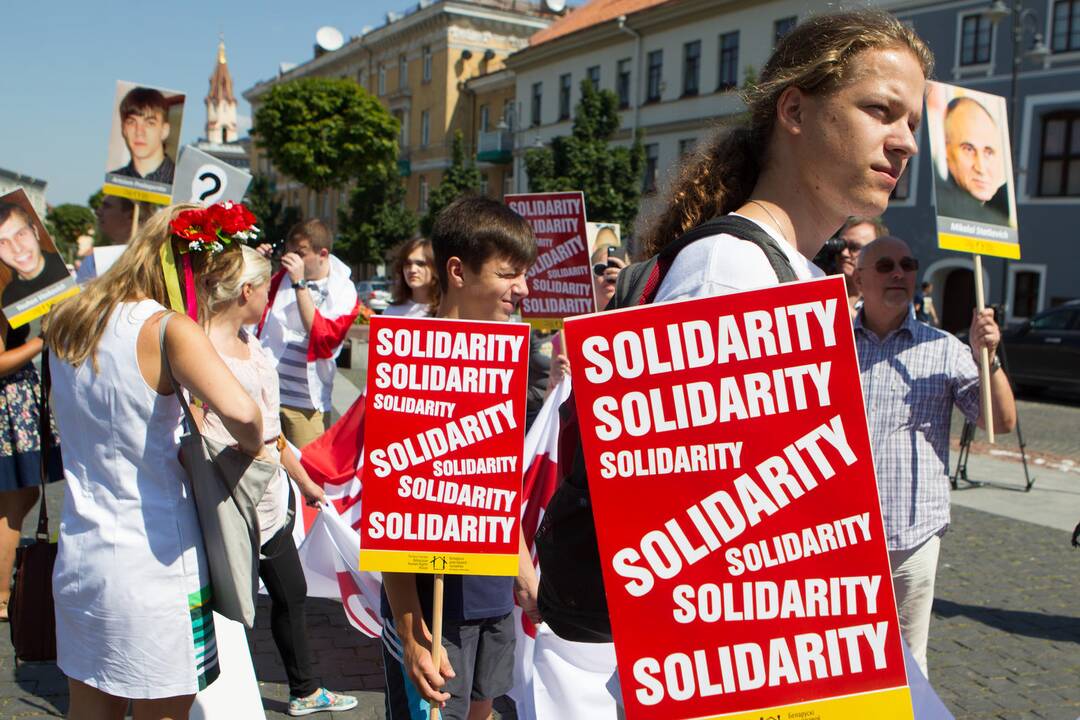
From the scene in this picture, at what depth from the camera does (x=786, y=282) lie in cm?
145

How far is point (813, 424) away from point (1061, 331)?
17.5 meters

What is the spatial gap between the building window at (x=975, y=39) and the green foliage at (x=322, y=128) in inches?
1001

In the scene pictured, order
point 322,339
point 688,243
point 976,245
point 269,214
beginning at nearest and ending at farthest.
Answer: point 688,243 < point 976,245 < point 322,339 < point 269,214

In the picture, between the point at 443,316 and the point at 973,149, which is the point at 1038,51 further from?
the point at 443,316

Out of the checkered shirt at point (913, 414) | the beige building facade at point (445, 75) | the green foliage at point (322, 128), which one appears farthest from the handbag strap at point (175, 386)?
the beige building facade at point (445, 75)

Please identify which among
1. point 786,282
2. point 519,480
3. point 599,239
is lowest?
point 519,480

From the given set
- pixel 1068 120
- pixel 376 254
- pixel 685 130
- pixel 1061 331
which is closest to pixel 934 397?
pixel 1061 331

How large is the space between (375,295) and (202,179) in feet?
85.2

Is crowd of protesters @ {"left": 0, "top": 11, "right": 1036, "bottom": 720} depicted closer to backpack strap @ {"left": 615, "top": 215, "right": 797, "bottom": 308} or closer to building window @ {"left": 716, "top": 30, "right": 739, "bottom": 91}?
backpack strap @ {"left": 615, "top": 215, "right": 797, "bottom": 308}

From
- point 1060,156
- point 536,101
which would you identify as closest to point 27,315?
point 1060,156

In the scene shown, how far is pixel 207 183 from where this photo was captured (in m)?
7.01

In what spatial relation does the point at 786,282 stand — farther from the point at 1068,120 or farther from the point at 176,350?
the point at 1068,120

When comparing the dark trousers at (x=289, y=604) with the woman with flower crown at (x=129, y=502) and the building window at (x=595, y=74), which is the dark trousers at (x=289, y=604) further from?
the building window at (x=595, y=74)

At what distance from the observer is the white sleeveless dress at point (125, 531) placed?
252cm
